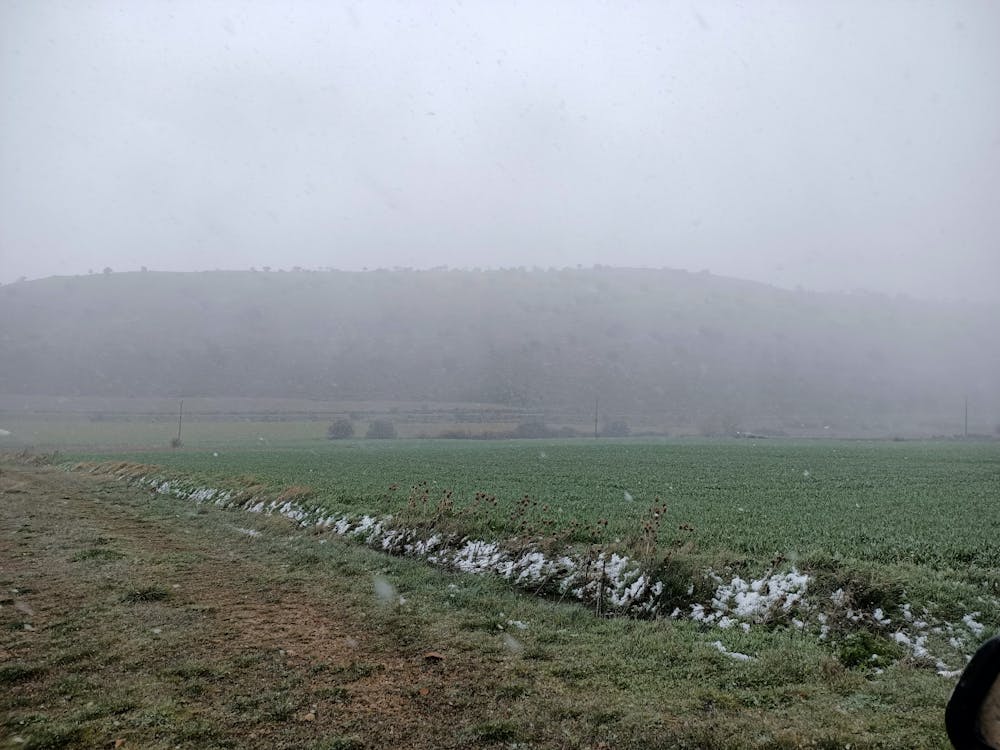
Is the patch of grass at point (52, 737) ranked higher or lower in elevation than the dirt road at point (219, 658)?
higher

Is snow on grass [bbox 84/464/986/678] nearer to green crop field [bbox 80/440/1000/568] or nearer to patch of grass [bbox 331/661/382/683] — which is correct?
green crop field [bbox 80/440/1000/568]

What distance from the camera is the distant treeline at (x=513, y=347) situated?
128375mm

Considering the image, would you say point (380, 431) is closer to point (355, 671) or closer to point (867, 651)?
point (355, 671)

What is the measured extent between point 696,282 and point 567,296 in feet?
147

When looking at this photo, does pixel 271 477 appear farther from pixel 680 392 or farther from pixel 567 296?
pixel 567 296

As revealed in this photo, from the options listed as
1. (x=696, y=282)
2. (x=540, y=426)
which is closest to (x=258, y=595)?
(x=540, y=426)

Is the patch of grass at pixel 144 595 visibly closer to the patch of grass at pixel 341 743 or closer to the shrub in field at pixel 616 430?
the patch of grass at pixel 341 743

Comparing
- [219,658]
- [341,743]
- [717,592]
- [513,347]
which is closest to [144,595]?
[219,658]

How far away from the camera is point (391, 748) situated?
18.2 ft

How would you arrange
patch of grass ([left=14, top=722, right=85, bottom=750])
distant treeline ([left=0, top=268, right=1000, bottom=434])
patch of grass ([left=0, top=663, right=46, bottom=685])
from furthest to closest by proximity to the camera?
distant treeline ([left=0, top=268, right=1000, bottom=434]) < patch of grass ([left=0, top=663, right=46, bottom=685]) < patch of grass ([left=14, top=722, right=85, bottom=750])

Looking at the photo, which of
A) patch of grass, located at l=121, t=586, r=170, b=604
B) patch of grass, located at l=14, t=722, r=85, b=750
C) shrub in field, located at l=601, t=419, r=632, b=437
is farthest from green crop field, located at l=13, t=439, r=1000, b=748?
shrub in field, located at l=601, t=419, r=632, b=437

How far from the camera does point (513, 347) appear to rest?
153m

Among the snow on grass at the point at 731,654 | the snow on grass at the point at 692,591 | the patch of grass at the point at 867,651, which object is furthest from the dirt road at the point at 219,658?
the patch of grass at the point at 867,651

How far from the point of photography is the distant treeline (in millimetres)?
128375
